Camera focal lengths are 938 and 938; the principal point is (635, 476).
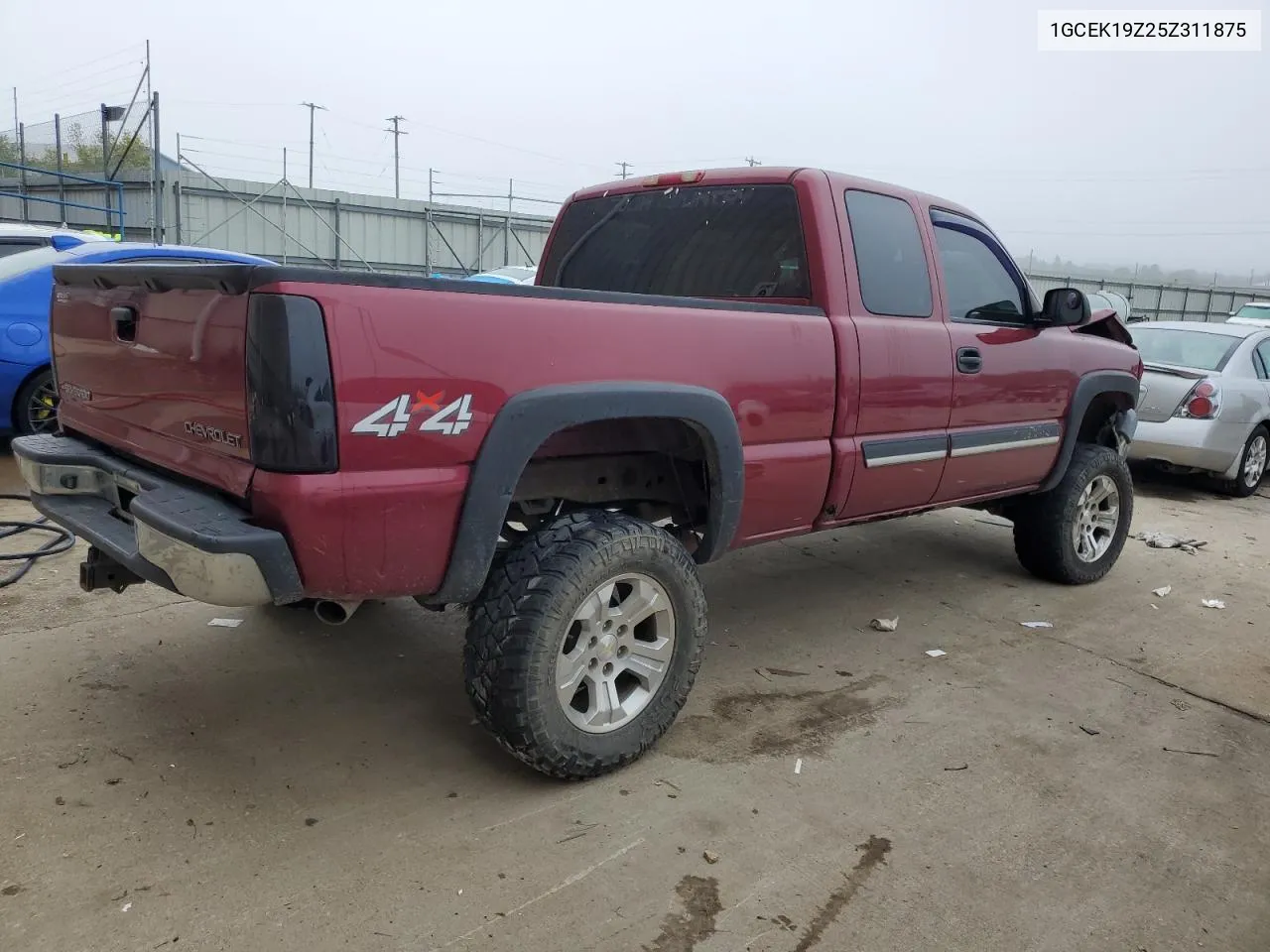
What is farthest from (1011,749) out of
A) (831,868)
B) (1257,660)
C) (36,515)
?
(36,515)

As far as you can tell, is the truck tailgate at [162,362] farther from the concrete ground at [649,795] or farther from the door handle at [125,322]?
the concrete ground at [649,795]

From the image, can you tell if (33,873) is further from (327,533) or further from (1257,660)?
(1257,660)

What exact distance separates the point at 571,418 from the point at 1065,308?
9.43ft

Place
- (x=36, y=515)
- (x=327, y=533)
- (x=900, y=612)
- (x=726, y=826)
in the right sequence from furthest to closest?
(x=36, y=515)
(x=900, y=612)
(x=726, y=826)
(x=327, y=533)

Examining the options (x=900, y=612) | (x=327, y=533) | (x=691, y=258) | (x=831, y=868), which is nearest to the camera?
(x=327, y=533)

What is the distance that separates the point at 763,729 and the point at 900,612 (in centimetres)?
165

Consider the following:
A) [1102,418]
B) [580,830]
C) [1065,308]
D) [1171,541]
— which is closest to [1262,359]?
[1171,541]

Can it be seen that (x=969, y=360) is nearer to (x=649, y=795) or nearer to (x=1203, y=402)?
(x=649, y=795)

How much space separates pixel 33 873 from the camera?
2.35 m

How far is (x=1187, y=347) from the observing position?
874cm

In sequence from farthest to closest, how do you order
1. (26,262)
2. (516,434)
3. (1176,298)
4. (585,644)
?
(1176,298)
(26,262)
(585,644)
(516,434)

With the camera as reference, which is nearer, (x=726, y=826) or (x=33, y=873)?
(x=33, y=873)

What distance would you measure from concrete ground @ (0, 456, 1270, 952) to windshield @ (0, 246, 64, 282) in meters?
2.90

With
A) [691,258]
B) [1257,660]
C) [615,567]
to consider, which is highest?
[691,258]
